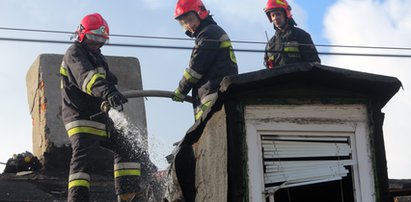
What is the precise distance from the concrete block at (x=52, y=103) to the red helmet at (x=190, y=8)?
260 centimetres

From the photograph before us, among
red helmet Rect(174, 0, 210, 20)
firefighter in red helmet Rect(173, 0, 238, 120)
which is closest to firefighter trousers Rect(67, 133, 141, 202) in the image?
firefighter in red helmet Rect(173, 0, 238, 120)

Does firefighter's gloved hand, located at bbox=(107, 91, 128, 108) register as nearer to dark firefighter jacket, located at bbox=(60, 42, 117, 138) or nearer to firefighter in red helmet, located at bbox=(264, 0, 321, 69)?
dark firefighter jacket, located at bbox=(60, 42, 117, 138)

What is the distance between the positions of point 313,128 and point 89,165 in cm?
323

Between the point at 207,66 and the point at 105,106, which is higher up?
the point at 207,66

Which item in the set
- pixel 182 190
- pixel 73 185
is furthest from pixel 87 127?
pixel 182 190

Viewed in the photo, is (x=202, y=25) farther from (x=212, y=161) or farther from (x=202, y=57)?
(x=212, y=161)

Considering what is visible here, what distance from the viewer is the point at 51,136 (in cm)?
1121

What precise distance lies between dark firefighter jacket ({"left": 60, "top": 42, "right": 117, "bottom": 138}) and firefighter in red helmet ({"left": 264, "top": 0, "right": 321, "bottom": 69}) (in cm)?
179

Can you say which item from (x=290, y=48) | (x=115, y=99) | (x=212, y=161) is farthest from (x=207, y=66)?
(x=212, y=161)

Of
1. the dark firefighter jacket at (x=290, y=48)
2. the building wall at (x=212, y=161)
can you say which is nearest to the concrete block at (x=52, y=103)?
the dark firefighter jacket at (x=290, y=48)

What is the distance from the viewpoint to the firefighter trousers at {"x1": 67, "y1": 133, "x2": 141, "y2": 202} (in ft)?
27.4

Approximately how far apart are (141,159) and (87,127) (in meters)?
→ 0.70

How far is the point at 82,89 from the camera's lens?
8.64 metres

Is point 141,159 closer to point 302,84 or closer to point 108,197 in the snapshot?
point 108,197
